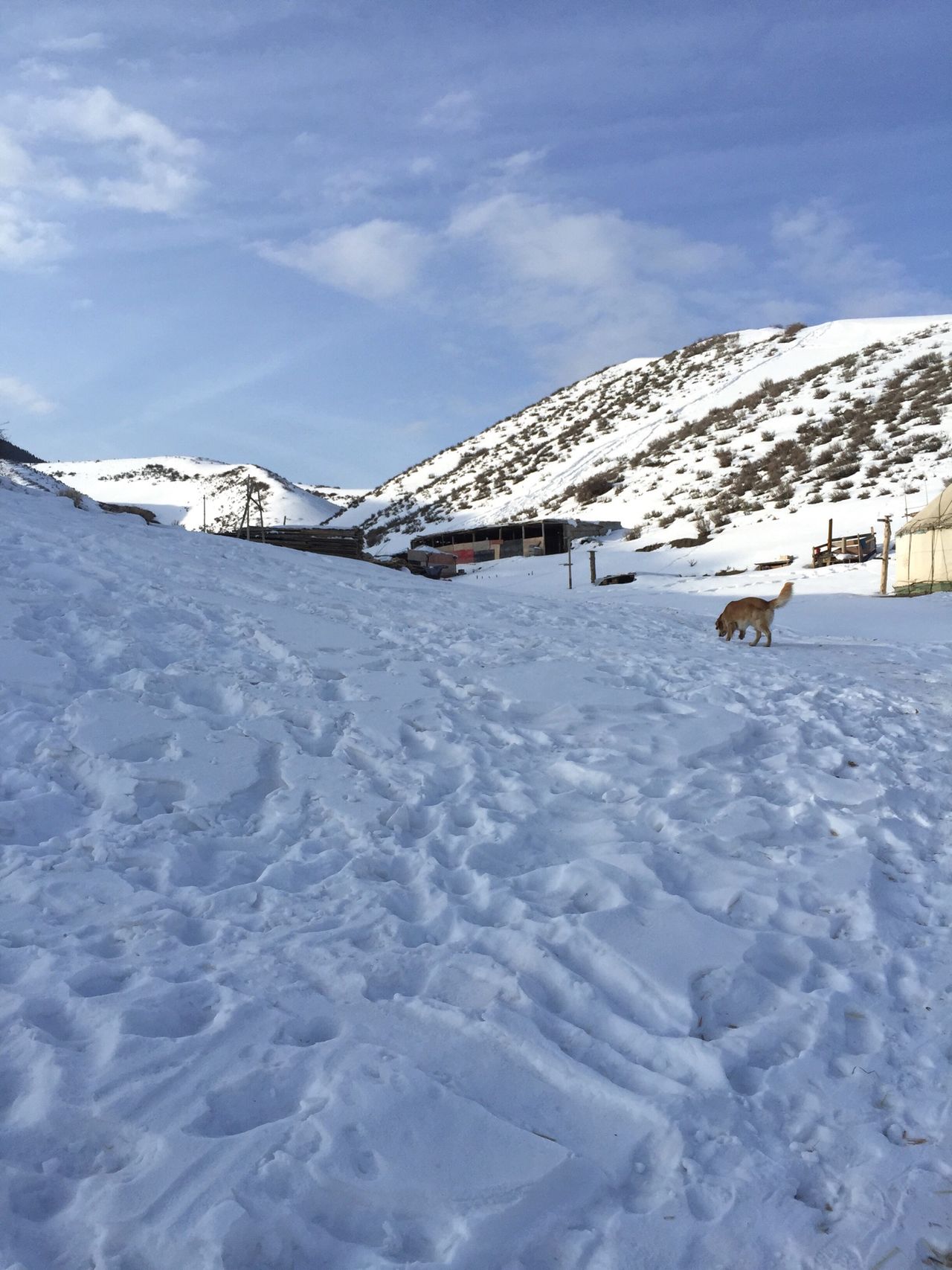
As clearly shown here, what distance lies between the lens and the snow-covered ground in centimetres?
234

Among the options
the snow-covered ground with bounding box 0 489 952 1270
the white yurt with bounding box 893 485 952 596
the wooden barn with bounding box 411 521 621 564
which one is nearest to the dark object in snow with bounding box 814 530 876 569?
the white yurt with bounding box 893 485 952 596

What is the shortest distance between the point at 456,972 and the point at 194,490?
329ft

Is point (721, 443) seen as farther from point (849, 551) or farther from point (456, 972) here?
point (456, 972)

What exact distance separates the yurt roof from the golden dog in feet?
38.2

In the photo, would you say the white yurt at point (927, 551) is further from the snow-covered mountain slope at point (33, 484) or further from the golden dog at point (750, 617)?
the snow-covered mountain slope at point (33, 484)

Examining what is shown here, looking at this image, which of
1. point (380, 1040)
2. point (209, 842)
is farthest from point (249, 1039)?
point (209, 842)

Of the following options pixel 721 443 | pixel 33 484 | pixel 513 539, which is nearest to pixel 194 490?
pixel 513 539

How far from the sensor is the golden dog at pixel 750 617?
1183 centimetres

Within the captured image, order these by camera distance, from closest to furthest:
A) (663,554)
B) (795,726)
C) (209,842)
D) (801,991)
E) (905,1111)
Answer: (905,1111) → (801,991) → (209,842) → (795,726) → (663,554)

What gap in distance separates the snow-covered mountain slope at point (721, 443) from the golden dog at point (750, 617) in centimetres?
1725

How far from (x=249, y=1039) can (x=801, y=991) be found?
7.44 feet

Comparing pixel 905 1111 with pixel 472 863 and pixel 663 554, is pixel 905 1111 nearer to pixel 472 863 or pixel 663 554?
pixel 472 863

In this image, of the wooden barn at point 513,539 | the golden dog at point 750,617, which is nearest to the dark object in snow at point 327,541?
the wooden barn at point 513,539

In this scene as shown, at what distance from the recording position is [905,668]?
34.6ft
